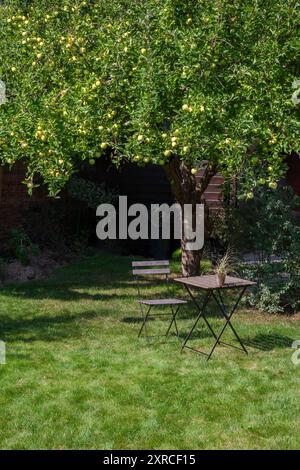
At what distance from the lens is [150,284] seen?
40.5 feet

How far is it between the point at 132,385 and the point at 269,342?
2.48 meters

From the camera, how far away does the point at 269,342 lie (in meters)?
8.58

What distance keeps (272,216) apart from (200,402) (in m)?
4.85

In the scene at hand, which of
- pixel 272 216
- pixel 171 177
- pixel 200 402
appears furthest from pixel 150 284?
pixel 200 402

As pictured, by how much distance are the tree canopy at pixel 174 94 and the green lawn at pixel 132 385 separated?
79.2 inches

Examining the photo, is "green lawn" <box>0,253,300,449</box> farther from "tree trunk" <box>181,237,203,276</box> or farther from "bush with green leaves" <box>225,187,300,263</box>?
"tree trunk" <box>181,237,203,276</box>

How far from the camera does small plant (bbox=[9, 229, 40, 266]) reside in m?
12.8

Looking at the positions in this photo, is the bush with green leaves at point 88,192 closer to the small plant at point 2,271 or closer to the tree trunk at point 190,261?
the small plant at point 2,271

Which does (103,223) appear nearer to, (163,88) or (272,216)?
(272,216)

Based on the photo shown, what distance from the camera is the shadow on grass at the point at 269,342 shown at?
835cm

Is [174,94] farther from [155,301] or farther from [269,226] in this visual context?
[269,226]

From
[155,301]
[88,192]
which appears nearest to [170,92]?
[155,301]

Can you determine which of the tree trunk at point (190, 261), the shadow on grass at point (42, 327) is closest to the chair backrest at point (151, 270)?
the shadow on grass at point (42, 327)

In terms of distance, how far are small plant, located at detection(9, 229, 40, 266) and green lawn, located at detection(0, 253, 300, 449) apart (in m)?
2.60
